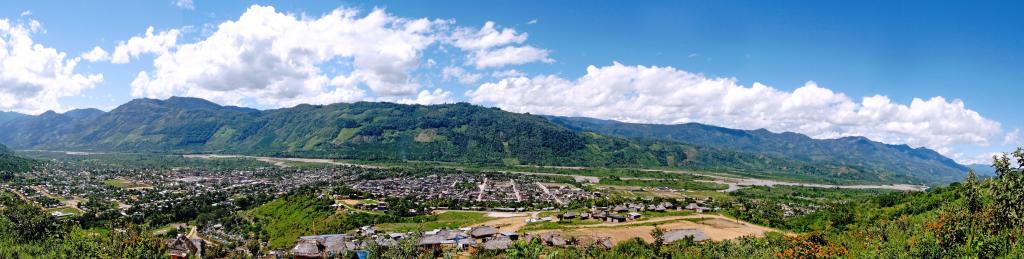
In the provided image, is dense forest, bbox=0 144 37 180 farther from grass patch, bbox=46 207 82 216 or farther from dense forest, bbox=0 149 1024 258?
dense forest, bbox=0 149 1024 258

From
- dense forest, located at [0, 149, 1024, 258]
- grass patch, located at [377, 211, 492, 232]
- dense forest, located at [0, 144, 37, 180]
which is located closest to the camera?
dense forest, located at [0, 149, 1024, 258]

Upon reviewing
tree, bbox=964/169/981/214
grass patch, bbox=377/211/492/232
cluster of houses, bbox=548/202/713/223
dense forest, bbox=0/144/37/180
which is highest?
tree, bbox=964/169/981/214

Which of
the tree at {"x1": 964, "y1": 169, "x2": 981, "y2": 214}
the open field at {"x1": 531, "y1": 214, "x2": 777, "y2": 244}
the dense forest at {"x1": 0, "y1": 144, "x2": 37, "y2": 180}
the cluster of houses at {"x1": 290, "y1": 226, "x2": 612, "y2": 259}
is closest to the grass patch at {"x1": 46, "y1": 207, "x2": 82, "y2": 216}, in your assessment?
the cluster of houses at {"x1": 290, "y1": 226, "x2": 612, "y2": 259}

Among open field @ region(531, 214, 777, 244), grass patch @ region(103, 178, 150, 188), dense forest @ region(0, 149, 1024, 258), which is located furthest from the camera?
grass patch @ region(103, 178, 150, 188)

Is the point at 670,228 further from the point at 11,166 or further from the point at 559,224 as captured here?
the point at 11,166

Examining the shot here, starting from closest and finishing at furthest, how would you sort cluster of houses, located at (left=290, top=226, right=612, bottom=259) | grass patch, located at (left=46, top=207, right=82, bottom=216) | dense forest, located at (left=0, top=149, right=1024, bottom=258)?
dense forest, located at (left=0, top=149, right=1024, bottom=258), cluster of houses, located at (left=290, top=226, right=612, bottom=259), grass patch, located at (left=46, top=207, right=82, bottom=216)

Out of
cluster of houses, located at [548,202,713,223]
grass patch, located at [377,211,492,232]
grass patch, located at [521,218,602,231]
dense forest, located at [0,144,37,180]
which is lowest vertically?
grass patch, located at [377,211,492,232]

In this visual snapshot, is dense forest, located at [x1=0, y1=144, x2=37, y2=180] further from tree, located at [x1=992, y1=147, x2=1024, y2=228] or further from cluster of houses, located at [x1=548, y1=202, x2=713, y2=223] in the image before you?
tree, located at [x1=992, y1=147, x2=1024, y2=228]

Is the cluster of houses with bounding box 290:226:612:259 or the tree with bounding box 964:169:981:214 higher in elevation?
the tree with bounding box 964:169:981:214

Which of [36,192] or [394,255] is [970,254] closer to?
[394,255]

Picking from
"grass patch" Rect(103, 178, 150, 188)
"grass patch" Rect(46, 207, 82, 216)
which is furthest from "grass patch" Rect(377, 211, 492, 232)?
"grass patch" Rect(103, 178, 150, 188)

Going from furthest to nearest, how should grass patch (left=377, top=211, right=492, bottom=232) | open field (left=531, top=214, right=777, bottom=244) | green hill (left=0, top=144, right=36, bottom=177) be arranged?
1. green hill (left=0, top=144, right=36, bottom=177)
2. grass patch (left=377, top=211, right=492, bottom=232)
3. open field (left=531, top=214, right=777, bottom=244)

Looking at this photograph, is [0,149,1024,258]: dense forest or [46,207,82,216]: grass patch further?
[46,207,82,216]: grass patch
